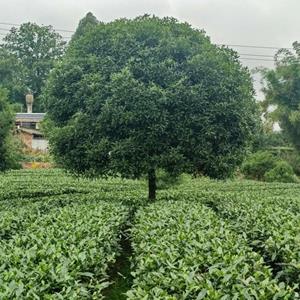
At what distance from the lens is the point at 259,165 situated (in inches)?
1198

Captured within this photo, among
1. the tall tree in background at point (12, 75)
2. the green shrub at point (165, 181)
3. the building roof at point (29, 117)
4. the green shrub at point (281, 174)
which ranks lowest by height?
the green shrub at point (281, 174)

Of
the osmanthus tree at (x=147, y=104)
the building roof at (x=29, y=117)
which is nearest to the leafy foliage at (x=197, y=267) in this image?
the osmanthus tree at (x=147, y=104)

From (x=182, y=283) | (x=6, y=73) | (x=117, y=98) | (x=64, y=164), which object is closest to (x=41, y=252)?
(x=182, y=283)

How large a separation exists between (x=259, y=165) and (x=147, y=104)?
72.3ft

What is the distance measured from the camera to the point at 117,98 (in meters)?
9.84

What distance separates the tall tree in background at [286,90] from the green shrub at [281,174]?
191 centimetres

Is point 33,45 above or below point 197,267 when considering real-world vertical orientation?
above

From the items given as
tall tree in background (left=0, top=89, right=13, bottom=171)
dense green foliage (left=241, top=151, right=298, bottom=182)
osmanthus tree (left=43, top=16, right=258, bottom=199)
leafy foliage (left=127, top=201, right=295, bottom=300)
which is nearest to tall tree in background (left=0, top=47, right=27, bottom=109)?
dense green foliage (left=241, top=151, right=298, bottom=182)

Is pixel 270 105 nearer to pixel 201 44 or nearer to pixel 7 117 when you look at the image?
pixel 201 44

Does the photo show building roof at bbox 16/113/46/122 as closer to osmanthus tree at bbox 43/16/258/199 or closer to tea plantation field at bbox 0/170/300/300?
osmanthus tree at bbox 43/16/258/199

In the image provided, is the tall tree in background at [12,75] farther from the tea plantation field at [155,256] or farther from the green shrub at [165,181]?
the tea plantation field at [155,256]

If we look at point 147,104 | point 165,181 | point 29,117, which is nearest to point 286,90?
point 165,181

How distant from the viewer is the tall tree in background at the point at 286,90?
27.0 metres

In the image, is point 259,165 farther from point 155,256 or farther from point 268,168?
point 155,256
